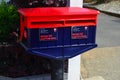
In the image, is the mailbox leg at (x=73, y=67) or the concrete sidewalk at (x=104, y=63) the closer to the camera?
the mailbox leg at (x=73, y=67)

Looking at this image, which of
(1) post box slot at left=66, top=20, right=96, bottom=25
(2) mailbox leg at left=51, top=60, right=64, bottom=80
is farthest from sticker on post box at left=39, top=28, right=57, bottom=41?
(2) mailbox leg at left=51, top=60, right=64, bottom=80

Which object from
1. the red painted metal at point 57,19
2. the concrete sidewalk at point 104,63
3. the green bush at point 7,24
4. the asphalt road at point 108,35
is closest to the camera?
the red painted metal at point 57,19

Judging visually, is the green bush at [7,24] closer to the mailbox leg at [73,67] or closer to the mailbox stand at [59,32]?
the mailbox leg at [73,67]

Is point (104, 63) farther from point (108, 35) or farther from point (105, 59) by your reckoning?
point (108, 35)

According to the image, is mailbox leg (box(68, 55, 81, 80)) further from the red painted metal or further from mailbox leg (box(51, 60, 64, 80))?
the red painted metal

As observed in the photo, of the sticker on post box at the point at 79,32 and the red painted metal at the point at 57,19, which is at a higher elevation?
the red painted metal at the point at 57,19

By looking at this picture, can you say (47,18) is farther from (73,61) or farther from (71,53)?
(73,61)

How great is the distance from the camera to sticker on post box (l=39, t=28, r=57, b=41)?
3410 millimetres

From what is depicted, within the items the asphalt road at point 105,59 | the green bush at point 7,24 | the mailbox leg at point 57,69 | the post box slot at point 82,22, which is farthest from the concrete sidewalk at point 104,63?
the post box slot at point 82,22

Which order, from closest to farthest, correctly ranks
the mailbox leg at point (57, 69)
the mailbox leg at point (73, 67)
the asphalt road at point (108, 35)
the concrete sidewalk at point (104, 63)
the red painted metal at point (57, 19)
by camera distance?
the red painted metal at point (57, 19) < the mailbox leg at point (57, 69) < the mailbox leg at point (73, 67) < the concrete sidewalk at point (104, 63) < the asphalt road at point (108, 35)

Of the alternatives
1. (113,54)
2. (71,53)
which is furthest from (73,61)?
(113,54)

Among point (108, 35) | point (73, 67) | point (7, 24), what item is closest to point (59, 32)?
point (7, 24)

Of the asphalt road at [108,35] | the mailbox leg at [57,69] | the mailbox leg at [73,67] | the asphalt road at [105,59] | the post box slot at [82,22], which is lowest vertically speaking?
the asphalt road at [108,35]

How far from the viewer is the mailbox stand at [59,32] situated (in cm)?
341
